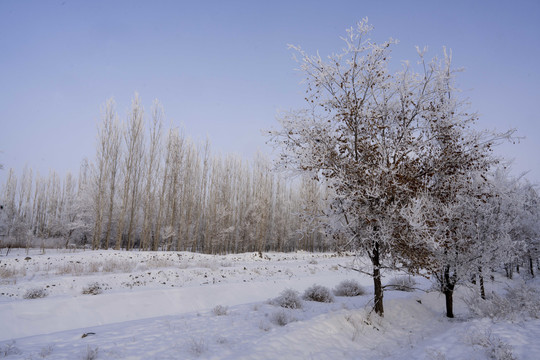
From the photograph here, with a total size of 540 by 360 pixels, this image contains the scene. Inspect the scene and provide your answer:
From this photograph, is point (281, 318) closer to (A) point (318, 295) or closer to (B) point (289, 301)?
(B) point (289, 301)

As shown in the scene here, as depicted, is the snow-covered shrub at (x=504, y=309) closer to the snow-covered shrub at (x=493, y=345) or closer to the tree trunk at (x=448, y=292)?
the tree trunk at (x=448, y=292)

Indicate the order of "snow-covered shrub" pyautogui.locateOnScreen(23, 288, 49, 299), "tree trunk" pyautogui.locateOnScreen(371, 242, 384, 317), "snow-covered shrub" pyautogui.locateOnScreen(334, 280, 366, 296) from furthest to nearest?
1. "snow-covered shrub" pyautogui.locateOnScreen(334, 280, 366, 296)
2. "snow-covered shrub" pyautogui.locateOnScreen(23, 288, 49, 299)
3. "tree trunk" pyautogui.locateOnScreen(371, 242, 384, 317)

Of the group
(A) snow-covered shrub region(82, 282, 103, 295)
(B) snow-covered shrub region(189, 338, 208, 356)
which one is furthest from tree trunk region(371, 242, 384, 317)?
(A) snow-covered shrub region(82, 282, 103, 295)

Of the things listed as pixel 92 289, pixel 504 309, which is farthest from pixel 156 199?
pixel 504 309

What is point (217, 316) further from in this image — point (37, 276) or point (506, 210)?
point (37, 276)

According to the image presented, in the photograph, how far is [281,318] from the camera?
6363 millimetres

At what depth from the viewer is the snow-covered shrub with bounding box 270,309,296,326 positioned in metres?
6.32

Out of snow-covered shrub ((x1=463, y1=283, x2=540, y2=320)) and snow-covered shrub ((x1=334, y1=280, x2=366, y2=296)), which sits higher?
snow-covered shrub ((x1=463, y1=283, x2=540, y2=320))

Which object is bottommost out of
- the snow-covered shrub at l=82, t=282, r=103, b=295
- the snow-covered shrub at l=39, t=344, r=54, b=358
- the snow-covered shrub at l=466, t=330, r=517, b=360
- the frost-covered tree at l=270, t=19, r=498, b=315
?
the snow-covered shrub at l=82, t=282, r=103, b=295

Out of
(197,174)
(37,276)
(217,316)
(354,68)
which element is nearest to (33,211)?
(197,174)

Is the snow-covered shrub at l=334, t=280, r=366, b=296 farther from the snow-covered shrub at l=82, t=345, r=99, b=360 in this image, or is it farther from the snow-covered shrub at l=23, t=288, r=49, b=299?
the snow-covered shrub at l=23, t=288, r=49, b=299

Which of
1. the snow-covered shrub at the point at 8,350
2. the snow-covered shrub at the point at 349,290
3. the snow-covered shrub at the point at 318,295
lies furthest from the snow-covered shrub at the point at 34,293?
the snow-covered shrub at the point at 349,290

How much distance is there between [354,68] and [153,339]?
23.2 ft

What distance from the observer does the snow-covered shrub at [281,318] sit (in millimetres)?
6319
